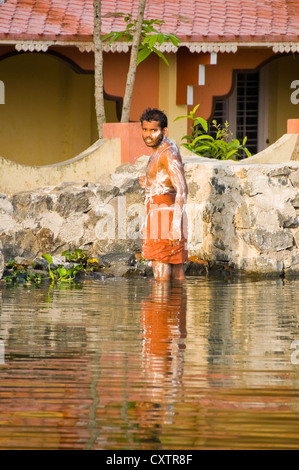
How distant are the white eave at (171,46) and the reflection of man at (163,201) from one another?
19.6ft

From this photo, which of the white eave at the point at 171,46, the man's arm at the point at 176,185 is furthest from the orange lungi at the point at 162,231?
the white eave at the point at 171,46

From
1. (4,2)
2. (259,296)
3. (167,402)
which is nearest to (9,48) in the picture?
(4,2)

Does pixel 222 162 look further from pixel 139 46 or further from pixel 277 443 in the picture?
pixel 277 443

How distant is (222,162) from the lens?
43.9 feet

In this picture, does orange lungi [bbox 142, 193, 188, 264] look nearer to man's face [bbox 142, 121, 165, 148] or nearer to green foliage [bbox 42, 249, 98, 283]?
man's face [bbox 142, 121, 165, 148]

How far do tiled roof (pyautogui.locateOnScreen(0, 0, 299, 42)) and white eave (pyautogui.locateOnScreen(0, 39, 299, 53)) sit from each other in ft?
0.22

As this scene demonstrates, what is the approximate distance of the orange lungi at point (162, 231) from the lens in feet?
36.8

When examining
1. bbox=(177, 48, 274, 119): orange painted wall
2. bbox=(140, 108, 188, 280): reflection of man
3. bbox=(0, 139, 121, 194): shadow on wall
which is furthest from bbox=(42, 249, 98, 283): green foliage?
bbox=(177, 48, 274, 119): orange painted wall

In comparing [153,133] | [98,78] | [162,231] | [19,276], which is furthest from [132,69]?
[162,231]

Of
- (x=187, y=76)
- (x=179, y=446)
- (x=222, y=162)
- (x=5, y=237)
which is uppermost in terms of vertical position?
(x=187, y=76)

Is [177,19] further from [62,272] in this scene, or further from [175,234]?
[175,234]

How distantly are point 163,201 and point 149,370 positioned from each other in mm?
4114

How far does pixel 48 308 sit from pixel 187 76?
874cm

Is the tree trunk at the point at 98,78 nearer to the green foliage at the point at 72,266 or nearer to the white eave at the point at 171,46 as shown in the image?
the white eave at the point at 171,46
